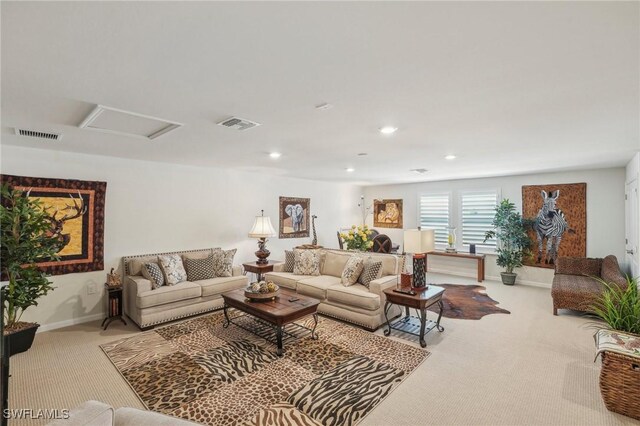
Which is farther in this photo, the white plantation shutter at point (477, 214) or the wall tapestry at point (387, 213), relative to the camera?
the wall tapestry at point (387, 213)

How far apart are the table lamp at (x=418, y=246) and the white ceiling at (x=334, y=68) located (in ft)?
3.93

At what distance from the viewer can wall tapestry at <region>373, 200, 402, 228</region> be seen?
8766 millimetres

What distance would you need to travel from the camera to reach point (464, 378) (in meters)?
2.84

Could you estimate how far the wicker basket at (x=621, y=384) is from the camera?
2.30 metres

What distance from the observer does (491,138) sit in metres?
3.39

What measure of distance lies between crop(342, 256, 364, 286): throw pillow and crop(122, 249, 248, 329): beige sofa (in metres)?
1.87

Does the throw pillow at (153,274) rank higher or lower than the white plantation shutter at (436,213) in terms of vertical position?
lower

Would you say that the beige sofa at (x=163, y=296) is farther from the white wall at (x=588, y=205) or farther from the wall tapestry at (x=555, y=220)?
the wall tapestry at (x=555, y=220)

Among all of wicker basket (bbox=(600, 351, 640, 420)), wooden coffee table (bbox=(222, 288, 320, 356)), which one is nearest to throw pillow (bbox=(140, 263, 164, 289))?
wooden coffee table (bbox=(222, 288, 320, 356))

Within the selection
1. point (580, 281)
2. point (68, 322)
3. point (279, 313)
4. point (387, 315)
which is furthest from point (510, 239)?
point (68, 322)

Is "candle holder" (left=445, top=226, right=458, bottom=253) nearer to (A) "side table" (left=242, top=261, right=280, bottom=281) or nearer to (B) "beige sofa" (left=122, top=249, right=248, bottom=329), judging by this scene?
(A) "side table" (left=242, top=261, right=280, bottom=281)

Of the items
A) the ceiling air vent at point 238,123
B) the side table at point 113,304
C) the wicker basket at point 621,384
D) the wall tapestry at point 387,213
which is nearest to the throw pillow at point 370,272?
the wicker basket at point 621,384

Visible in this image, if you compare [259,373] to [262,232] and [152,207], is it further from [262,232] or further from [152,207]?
[152,207]

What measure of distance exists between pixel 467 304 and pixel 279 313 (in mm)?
3447
